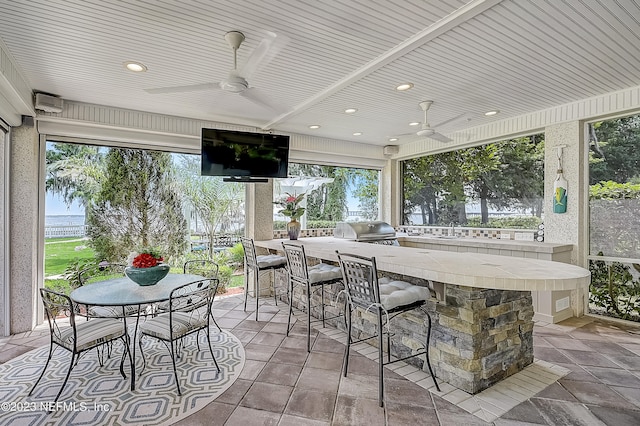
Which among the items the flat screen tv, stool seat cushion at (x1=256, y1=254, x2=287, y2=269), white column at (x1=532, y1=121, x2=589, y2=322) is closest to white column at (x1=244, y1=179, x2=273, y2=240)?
the flat screen tv

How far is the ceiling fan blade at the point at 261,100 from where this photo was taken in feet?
10.7

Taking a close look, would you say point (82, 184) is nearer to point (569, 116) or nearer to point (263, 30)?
point (263, 30)

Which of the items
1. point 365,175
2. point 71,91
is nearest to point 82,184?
point 71,91

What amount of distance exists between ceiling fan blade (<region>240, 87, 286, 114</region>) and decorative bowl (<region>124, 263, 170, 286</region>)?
176 cm

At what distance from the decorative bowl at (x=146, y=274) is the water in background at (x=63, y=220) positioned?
72.6 inches

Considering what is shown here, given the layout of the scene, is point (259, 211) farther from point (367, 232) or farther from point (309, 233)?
point (367, 232)

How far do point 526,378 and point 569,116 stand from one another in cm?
313

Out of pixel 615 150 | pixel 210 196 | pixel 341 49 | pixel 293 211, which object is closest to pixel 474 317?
pixel 341 49

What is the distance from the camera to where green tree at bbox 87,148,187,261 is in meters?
4.24

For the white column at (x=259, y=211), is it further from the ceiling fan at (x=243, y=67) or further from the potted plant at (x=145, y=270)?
the ceiling fan at (x=243, y=67)

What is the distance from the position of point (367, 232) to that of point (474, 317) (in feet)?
9.18

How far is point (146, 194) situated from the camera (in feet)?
14.7

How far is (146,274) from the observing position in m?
2.85

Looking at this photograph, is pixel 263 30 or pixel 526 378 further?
pixel 526 378
